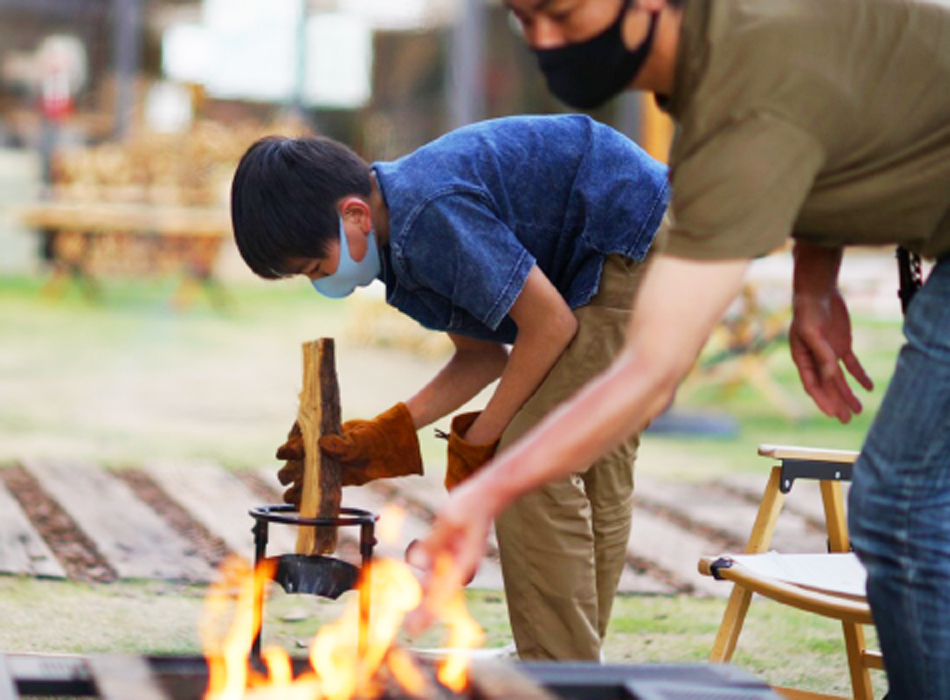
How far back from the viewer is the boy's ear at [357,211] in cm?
283

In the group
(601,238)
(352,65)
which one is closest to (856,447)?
(601,238)

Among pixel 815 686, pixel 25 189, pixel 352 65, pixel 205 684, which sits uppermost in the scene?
pixel 352 65

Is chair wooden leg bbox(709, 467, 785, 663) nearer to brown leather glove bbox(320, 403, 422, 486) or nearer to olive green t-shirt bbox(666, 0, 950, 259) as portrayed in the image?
brown leather glove bbox(320, 403, 422, 486)

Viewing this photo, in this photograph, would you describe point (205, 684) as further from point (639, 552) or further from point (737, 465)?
point (737, 465)

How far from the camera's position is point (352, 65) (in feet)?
54.9

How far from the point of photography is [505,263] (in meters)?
2.76

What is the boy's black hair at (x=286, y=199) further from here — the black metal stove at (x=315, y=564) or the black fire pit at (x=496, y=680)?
the black fire pit at (x=496, y=680)

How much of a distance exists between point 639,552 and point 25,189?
39.5 feet

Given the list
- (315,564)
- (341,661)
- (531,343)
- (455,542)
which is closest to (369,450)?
(315,564)

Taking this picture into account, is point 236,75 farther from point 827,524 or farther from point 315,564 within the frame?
point 315,564

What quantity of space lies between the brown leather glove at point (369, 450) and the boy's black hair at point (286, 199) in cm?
37

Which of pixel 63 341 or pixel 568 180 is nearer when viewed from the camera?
pixel 568 180

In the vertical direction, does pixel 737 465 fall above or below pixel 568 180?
below

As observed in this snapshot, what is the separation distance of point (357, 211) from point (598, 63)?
962 mm
